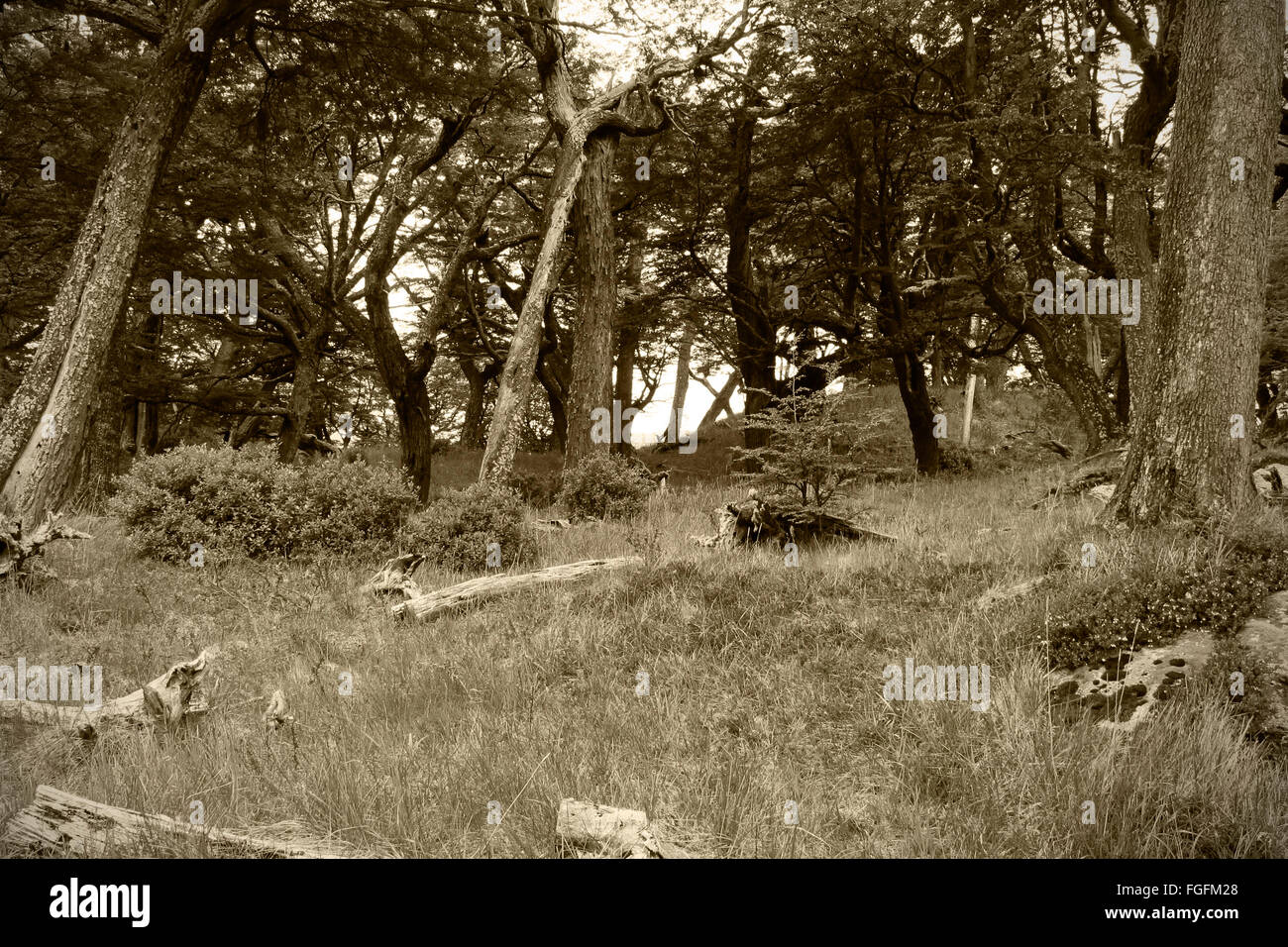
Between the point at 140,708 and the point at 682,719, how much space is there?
345 cm

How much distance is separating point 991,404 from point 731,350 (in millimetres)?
12403

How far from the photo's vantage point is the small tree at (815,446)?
771 centimetres

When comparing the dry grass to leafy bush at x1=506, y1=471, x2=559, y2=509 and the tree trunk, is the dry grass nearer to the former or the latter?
leafy bush at x1=506, y1=471, x2=559, y2=509

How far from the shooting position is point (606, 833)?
2926mm

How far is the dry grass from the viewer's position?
129 inches

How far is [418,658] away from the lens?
5488 millimetres

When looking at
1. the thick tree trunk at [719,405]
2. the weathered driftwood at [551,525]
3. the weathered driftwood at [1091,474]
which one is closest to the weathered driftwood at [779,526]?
the weathered driftwood at [551,525]

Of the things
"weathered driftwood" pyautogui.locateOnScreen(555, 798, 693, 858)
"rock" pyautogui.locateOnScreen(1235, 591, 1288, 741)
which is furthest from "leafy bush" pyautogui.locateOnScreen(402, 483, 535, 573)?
"rock" pyautogui.locateOnScreen(1235, 591, 1288, 741)

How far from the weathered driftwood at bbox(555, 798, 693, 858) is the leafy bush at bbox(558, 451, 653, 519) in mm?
7547

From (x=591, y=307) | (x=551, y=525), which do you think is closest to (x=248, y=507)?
(x=551, y=525)

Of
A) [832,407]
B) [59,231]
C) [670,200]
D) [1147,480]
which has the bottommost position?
[1147,480]

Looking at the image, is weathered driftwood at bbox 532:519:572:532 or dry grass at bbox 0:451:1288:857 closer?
dry grass at bbox 0:451:1288:857
